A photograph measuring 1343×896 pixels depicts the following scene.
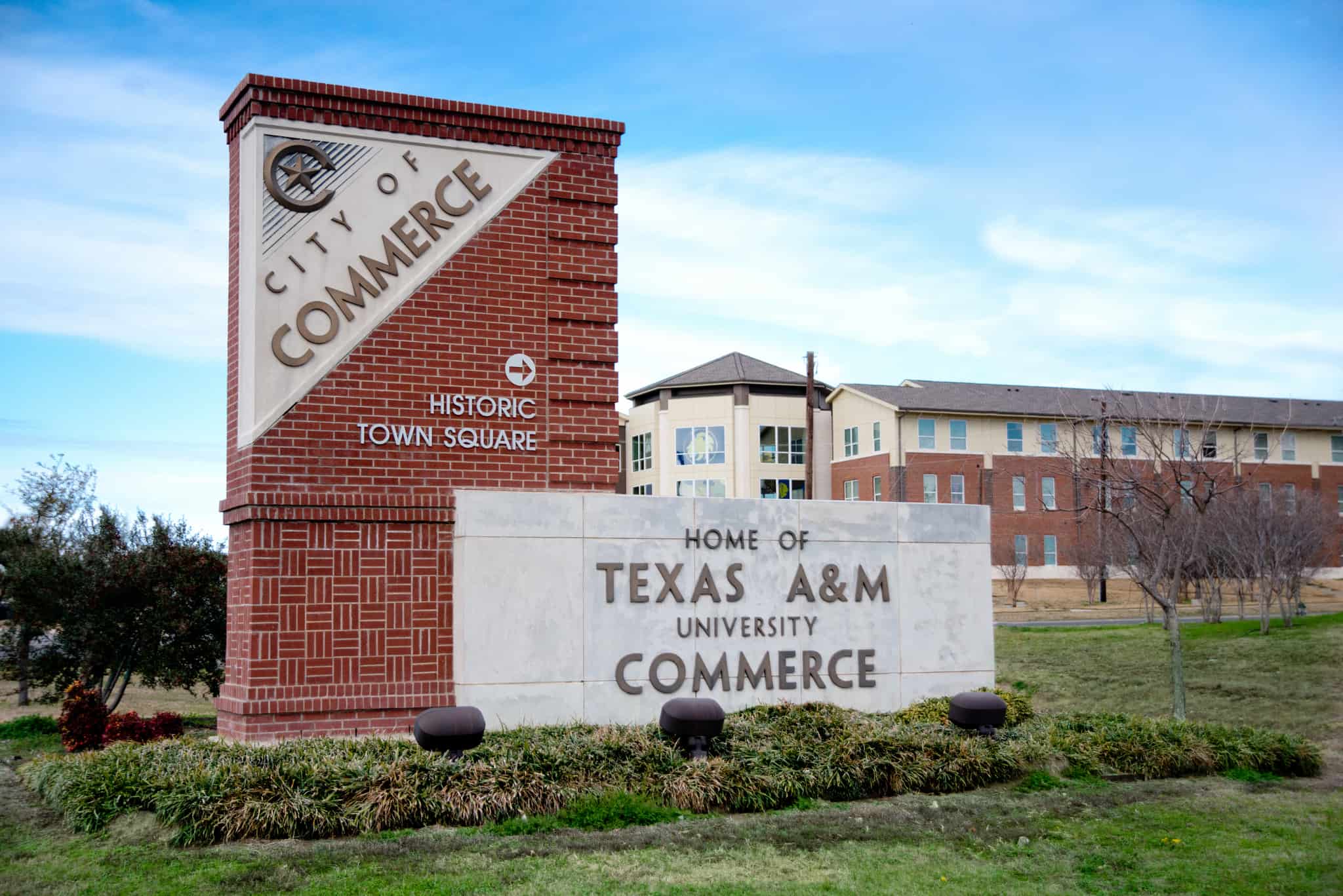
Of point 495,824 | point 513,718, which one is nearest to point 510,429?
point 513,718

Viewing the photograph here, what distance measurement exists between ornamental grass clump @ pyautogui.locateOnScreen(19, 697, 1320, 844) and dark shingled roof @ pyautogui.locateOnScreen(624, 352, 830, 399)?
59219 millimetres

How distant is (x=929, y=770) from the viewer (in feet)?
38.2

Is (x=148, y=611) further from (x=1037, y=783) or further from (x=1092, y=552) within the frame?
(x=1092, y=552)

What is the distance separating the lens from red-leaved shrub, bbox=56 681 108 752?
14359 mm

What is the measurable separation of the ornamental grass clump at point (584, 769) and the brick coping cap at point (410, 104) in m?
7.14

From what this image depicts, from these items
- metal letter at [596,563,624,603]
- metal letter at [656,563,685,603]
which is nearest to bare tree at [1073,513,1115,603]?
metal letter at [656,563,685,603]

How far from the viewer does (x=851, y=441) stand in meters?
66.2

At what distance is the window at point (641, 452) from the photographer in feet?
250

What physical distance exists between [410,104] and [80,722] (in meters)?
8.36

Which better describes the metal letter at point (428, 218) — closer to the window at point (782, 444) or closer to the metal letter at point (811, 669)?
the metal letter at point (811, 669)

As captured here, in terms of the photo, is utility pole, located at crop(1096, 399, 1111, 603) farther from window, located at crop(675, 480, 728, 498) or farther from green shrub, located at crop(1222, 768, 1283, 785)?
window, located at crop(675, 480, 728, 498)

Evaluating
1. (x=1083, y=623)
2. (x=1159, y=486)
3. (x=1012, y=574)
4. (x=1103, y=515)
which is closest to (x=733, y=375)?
(x=1012, y=574)

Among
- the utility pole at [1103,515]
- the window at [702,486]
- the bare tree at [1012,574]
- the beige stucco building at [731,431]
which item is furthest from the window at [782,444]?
the utility pole at [1103,515]

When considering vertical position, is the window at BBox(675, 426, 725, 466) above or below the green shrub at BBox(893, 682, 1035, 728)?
above
